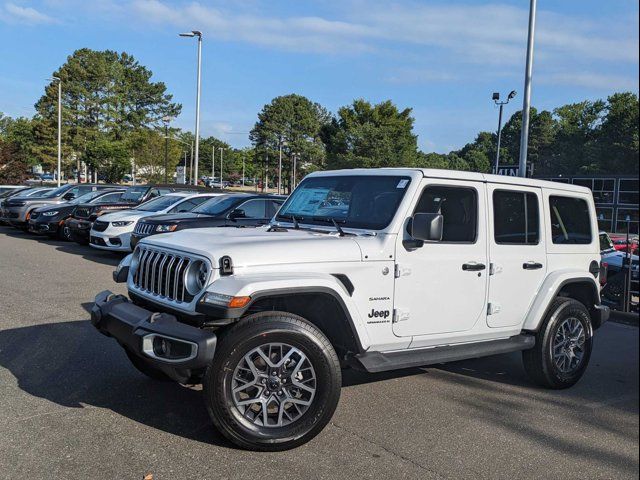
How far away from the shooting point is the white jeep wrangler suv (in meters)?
3.88

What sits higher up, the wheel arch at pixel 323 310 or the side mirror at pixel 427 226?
the side mirror at pixel 427 226

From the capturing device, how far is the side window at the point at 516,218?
16.9ft

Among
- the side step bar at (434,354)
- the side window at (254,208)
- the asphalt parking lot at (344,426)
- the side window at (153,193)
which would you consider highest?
the side window at (153,193)

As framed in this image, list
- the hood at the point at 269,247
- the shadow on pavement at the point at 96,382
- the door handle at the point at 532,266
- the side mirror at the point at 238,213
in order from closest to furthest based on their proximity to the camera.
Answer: the hood at the point at 269,247, the shadow on pavement at the point at 96,382, the door handle at the point at 532,266, the side mirror at the point at 238,213

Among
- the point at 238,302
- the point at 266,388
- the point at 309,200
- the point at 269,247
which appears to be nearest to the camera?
the point at 238,302

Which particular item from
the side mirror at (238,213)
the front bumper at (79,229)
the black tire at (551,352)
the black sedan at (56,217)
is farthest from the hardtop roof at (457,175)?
the black sedan at (56,217)

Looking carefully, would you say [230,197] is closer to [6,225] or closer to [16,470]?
[16,470]

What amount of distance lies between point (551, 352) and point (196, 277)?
10.7 ft

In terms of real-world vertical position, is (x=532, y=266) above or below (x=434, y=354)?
above

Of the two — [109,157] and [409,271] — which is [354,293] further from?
[109,157]

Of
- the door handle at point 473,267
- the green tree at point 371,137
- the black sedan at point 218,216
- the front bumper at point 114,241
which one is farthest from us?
the green tree at point 371,137

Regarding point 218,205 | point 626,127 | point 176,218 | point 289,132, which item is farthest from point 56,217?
point 289,132

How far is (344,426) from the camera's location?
4410 mm

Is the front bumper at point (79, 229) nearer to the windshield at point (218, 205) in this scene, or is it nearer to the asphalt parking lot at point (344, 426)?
the windshield at point (218, 205)
